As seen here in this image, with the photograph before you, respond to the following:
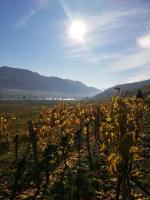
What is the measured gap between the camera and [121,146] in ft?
141

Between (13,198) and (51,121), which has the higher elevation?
(51,121)

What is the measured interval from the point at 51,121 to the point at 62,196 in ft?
90.6

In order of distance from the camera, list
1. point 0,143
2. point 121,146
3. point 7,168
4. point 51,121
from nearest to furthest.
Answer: point 121,146
point 7,168
point 51,121
point 0,143

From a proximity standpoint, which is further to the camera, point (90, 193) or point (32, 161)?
point (32, 161)

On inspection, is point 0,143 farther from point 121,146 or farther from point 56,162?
point 121,146

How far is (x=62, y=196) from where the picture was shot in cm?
4838

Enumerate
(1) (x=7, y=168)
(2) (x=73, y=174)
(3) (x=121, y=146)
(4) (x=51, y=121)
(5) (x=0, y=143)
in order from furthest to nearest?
1. (5) (x=0, y=143)
2. (4) (x=51, y=121)
3. (1) (x=7, y=168)
4. (2) (x=73, y=174)
5. (3) (x=121, y=146)

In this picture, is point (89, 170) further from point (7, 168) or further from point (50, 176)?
point (7, 168)

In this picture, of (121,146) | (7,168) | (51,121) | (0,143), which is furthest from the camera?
(0,143)

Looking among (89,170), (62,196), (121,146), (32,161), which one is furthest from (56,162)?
(121,146)

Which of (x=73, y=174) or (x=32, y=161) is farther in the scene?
(x=32, y=161)

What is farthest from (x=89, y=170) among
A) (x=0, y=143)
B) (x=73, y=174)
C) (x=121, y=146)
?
(x=0, y=143)

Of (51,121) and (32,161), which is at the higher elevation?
(51,121)

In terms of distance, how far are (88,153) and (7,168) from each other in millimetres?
16055
